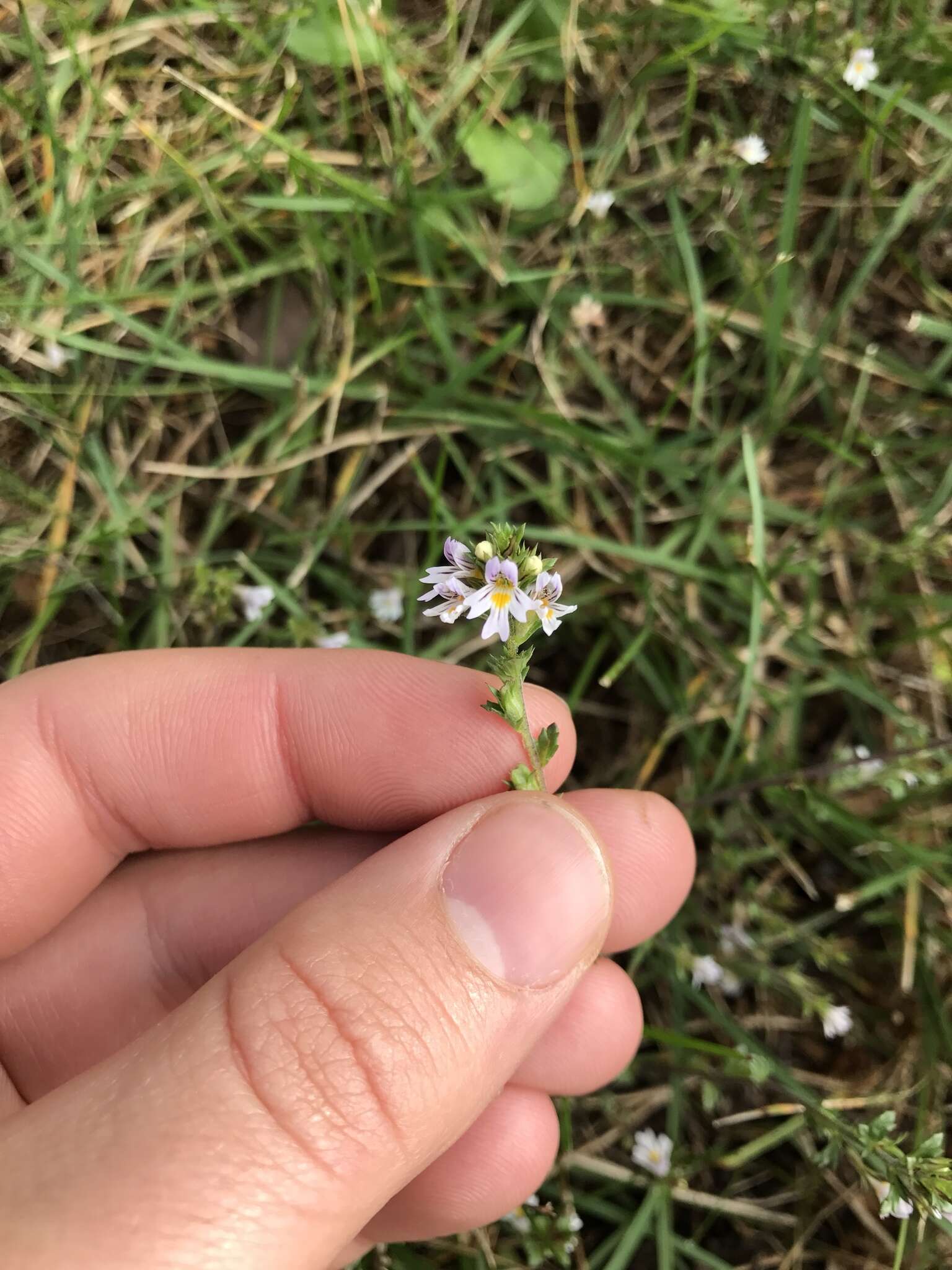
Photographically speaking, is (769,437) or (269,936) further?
(769,437)

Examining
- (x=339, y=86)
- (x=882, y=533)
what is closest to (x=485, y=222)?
(x=339, y=86)

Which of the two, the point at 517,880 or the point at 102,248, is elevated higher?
the point at 102,248

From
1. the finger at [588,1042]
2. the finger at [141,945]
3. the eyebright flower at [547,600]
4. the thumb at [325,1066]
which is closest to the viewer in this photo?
the thumb at [325,1066]

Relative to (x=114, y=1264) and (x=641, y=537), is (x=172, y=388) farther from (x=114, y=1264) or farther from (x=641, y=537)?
(x=114, y=1264)

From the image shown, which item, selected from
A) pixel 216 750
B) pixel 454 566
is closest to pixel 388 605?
pixel 216 750

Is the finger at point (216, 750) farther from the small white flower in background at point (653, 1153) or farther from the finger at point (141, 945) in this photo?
the small white flower in background at point (653, 1153)

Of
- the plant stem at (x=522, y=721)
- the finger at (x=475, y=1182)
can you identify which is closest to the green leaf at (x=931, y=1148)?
the finger at (x=475, y=1182)

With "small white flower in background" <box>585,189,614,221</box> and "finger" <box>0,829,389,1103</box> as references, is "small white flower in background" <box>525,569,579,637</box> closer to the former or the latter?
"finger" <box>0,829,389,1103</box>

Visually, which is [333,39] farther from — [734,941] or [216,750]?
[734,941]
